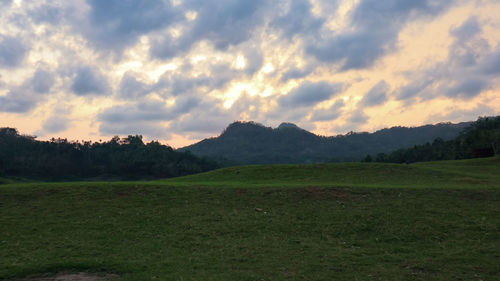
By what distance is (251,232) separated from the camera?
18078mm

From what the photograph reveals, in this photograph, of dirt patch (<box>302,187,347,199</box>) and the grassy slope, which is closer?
dirt patch (<box>302,187,347,199</box>)

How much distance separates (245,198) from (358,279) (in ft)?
43.6

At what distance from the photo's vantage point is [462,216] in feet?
65.8

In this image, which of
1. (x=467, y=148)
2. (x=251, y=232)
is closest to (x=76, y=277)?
(x=251, y=232)

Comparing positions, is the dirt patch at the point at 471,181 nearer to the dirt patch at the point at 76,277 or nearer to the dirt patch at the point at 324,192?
the dirt patch at the point at 324,192

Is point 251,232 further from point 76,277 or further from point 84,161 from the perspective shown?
point 84,161

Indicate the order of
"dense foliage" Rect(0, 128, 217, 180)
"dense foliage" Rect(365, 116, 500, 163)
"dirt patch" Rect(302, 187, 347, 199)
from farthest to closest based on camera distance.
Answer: "dense foliage" Rect(0, 128, 217, 180), "dense foliage" Rect(365, 116, 500, 163), "dirt patch" Rect(302, 187, 347, 199)

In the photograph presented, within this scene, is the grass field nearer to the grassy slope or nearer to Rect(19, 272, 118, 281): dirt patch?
Rect(19, 272, 118, 281): dirt patch

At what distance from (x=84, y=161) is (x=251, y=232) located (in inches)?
6988

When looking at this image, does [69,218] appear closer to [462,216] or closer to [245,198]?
[245,198]

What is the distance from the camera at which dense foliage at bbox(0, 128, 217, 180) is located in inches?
6225

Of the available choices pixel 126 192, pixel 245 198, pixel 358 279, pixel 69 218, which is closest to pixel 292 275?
pixel 358 279

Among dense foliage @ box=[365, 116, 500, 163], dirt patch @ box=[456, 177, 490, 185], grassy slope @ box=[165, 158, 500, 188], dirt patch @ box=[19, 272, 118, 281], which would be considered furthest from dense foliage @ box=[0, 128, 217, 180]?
dirt patch @ box=[19, 272, 118, 281]

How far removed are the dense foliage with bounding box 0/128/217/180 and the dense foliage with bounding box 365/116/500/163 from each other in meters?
94.0
